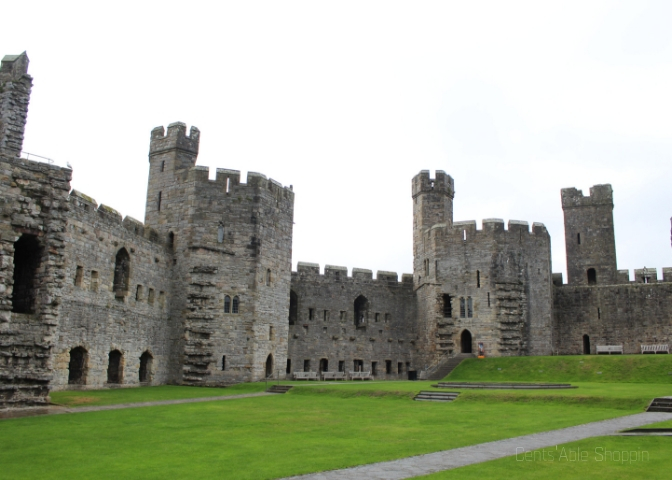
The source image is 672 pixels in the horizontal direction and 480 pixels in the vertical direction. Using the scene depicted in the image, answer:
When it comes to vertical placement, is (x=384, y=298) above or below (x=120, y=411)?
above

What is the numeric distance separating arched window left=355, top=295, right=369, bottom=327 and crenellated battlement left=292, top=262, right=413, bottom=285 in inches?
54.8

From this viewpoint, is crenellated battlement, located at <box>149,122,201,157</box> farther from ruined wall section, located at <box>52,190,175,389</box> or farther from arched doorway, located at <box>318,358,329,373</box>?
arched doorway, located at <box>318,358,329,373</box>

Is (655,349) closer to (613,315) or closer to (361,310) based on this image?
(613,315)

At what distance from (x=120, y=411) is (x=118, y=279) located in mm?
10750

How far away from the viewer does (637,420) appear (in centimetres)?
1642

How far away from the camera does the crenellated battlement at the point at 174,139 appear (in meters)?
35.7

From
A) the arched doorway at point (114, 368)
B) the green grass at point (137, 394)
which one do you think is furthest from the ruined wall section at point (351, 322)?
the arched doorway at point (114, 368)

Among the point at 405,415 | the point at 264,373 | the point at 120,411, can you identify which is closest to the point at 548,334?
the point at 264,373

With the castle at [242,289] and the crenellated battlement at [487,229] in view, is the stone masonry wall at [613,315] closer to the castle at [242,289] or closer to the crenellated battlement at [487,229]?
the castle at [242,289]

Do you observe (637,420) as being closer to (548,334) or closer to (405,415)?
(405,415)

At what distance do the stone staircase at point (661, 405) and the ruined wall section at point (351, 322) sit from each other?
23.6m

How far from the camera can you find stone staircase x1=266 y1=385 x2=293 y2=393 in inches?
1135

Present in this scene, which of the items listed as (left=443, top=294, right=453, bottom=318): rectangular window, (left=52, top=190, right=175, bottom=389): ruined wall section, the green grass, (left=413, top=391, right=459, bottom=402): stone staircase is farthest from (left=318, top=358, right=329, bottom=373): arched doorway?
(left=413, top=391, right=459, bottom=402): stone staircase

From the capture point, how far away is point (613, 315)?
4300 cm
